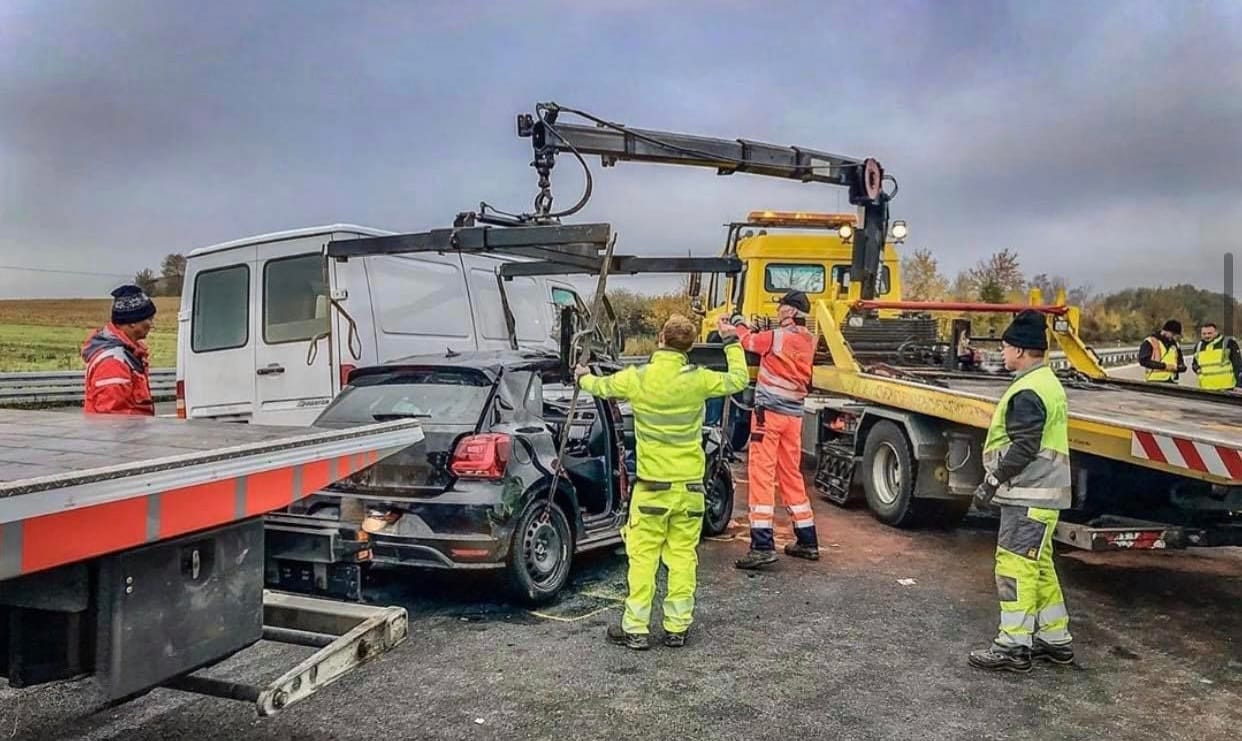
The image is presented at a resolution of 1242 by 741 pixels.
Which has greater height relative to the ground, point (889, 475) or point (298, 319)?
point (298, 319)

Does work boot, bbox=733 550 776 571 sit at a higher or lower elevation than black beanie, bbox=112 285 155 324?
lower

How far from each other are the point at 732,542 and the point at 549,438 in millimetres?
2263

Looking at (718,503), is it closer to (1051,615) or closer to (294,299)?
(1051,615)

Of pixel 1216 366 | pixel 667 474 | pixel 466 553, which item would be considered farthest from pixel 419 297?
pixel 1216 366

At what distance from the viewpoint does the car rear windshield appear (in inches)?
207

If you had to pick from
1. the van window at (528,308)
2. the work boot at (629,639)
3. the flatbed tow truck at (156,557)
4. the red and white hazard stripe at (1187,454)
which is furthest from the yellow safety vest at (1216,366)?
the flatbed tow truck at (156,557)

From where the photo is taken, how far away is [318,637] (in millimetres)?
3242

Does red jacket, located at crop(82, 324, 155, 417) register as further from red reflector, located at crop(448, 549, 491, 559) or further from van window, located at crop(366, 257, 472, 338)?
van window, located at crop(366, 257, 472, 338)

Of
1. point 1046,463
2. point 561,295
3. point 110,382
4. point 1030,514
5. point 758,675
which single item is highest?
point 561,295

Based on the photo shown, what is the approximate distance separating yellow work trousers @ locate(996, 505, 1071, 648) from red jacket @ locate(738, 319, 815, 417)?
2080 millimetres

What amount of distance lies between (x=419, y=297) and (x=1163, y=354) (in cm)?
891

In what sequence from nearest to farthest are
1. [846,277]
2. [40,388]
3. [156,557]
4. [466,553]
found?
1. [156,557]
2. [466,553]
3. [846,277]
4. [40,388]

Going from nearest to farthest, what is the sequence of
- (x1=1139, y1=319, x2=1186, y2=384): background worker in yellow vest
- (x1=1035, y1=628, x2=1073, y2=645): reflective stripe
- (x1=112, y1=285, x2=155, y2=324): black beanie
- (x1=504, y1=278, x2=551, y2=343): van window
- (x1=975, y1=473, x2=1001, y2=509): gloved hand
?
(x1=1035, y1=628, x2=1073, y2=645): reflective stripe
(x1=975, y1=473, x2=1001, y2=509): gloved hand
(x1=112, y1=285, x2=155, y2=324): black beanie
(x1=504, y1=278, x2=551, y2=343): van window
(x1=1139, y1=319, x2=1186, y2=384): background worker in yellow vest

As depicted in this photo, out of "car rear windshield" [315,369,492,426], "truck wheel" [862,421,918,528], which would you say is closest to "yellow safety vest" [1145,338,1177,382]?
"truck wheel" [862,421,918,528]
